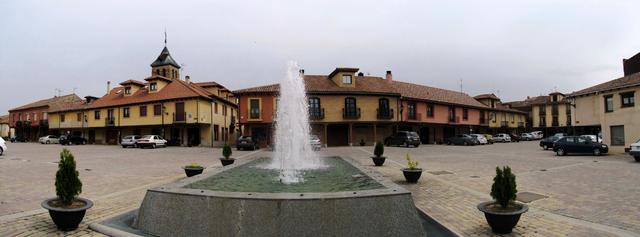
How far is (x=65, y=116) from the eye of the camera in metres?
53.7

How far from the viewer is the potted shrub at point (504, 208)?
5.87 meters

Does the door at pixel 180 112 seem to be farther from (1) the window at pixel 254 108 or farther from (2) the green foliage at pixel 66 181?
(2) the green foliage at pixel 66 181

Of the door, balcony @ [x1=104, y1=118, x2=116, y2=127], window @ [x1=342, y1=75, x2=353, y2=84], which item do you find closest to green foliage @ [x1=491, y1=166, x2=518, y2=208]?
window @ [x1=342, y1=75, x2=353, y2=84]

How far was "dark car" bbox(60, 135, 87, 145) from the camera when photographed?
46.5 meters

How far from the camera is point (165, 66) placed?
6425 centimetres

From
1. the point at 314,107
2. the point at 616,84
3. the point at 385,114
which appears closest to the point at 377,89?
the point at 385,114

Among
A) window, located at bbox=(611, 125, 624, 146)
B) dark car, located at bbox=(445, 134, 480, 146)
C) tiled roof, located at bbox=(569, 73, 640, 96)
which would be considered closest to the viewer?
tiled roof, located at bbox=(569, 73, 640, 96)

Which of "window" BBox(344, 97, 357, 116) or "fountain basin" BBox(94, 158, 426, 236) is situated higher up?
"window" BBox(344, 97, 357, 116)

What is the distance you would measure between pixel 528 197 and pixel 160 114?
39168 millimetres

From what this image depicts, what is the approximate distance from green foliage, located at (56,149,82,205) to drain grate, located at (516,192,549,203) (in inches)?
366

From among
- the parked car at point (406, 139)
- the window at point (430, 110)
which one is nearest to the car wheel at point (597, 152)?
the parked car at point (406, 139)

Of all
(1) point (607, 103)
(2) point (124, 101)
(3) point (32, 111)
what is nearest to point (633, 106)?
(1) point (607, 103)

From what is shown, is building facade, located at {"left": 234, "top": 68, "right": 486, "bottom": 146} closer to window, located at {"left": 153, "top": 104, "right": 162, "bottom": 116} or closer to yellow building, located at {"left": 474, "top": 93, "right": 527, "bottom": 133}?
window, located at {"left": 153, "top": 104, "right": 162, "bottom": 116}

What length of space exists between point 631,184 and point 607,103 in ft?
63.6
